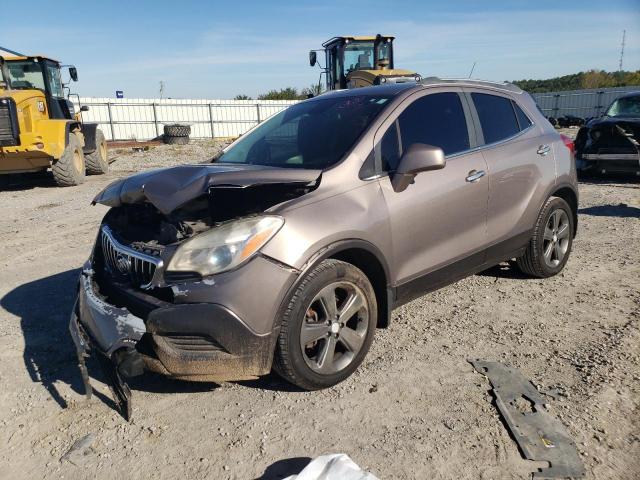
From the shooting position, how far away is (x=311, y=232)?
2779 millimetres

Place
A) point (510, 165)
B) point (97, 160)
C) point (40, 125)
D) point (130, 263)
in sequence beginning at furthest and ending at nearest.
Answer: point (97, 160)
point (40, 125)
point (510, 165)
point (130, 263)

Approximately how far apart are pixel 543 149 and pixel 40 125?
10.5 m

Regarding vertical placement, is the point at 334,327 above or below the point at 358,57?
below

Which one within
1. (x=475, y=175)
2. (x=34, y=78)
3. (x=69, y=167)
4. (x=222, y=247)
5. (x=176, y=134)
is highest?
(x=34, y=78)

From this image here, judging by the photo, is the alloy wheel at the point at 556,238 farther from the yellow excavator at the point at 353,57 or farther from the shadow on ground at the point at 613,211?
the yellow excavator at the point at 353,57

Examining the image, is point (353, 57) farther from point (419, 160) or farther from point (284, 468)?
point (284, 468)

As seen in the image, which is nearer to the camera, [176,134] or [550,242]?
[550,242]

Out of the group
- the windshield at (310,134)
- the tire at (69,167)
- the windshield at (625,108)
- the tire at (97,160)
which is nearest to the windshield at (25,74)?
the tire at (69,167)

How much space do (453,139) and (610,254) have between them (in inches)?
110

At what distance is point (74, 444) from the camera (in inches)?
102

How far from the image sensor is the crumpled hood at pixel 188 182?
9.04 ft

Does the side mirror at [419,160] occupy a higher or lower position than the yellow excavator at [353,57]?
lower

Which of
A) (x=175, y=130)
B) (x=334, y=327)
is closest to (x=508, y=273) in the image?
(x=334, y=327)

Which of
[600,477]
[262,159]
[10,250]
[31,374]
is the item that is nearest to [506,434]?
[600,477]
